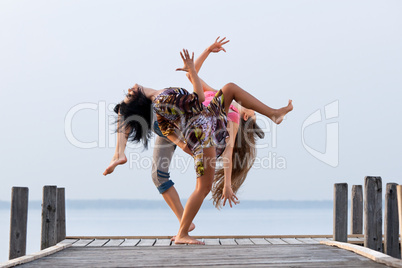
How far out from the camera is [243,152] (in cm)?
787

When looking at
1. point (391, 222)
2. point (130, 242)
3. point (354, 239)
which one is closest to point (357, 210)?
point (354, 239)

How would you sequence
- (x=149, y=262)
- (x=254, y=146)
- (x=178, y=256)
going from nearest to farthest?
(x=149, y=262)
(x=178, y=256)
(x=254, y=146)

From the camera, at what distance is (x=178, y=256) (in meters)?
5.38

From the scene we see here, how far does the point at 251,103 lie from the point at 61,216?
3.53 m

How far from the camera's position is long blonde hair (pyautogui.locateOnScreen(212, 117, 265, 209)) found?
7.77 m

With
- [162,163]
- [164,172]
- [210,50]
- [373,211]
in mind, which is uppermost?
[210,50]

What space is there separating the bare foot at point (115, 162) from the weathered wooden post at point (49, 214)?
64.6 inches

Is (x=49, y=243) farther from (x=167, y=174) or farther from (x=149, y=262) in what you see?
(x=149, y=262)

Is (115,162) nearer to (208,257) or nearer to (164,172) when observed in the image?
(164,172)

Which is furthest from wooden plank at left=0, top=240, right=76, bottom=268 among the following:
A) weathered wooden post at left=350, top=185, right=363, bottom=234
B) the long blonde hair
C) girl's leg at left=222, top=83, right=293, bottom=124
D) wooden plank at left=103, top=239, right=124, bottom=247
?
weathered wooden post at left=350, top=185, right=363, bottom=234

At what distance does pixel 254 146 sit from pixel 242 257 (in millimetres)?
2824

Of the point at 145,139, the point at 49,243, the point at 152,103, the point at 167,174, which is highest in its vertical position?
the point at 152,103

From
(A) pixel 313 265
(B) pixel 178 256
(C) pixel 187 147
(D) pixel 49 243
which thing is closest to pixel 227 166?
(C) pixel 187 147

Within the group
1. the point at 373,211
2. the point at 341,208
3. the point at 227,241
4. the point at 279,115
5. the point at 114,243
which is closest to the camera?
the point at 279,115
